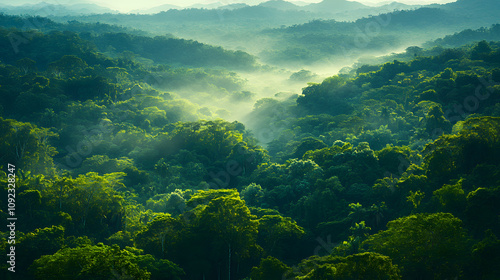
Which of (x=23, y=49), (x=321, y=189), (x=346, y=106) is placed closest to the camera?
(x=321, y=189)

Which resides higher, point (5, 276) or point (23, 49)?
point (23, 49)

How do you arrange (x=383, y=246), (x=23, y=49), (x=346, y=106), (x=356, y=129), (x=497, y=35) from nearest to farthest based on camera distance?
(x=383, y=246) → (x=356, y=129) → (x=346, y=106) → (x=23, y=49) → (x=497, y=35)

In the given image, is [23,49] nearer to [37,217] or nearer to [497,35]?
[37,217]

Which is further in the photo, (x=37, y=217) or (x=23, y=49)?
(x=23, y=49)

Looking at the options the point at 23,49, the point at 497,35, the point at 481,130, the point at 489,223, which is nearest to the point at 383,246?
the point at 489,223

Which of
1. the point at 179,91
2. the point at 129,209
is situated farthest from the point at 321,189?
the point at 179,91

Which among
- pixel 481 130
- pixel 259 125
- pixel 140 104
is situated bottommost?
pixel 259 125
